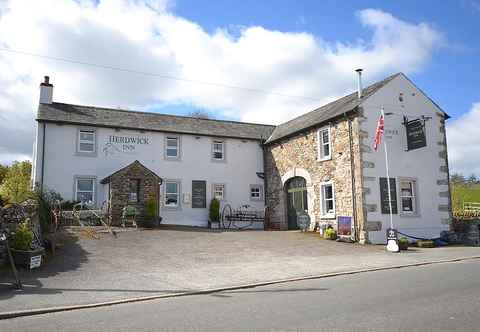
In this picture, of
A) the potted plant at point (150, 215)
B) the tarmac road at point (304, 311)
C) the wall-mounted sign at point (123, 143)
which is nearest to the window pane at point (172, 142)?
the wall-mounted sign at point (123, 143)

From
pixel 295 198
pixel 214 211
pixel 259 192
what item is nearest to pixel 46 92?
pixel 214 211

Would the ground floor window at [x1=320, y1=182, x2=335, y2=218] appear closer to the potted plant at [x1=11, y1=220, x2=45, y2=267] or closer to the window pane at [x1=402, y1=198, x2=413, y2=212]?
the window pane at [x1=402, y1=198, x2=413, y2=212]

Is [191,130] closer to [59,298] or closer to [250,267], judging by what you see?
[250,267]

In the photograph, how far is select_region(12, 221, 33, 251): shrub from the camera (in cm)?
1158

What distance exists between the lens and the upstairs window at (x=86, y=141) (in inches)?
913

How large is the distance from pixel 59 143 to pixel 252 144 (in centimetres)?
1171

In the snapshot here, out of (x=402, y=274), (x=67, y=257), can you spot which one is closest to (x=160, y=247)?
(x=67, y=257)

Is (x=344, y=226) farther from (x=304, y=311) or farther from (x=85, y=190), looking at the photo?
(x=85, y=190)

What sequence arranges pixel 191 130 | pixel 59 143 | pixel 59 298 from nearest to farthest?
pixel 59 298
pixel 59 143
pixel 191 130

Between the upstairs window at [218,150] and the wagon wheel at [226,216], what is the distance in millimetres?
3128

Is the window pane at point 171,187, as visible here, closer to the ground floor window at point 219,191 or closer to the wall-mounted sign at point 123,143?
Result: the ground floor window at point 219,191

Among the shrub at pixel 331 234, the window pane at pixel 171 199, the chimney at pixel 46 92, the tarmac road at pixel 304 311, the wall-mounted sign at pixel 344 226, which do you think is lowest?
the tarmac road at pixel 304 311

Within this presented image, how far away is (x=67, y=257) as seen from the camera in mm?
12984

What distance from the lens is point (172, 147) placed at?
25.5 meters
